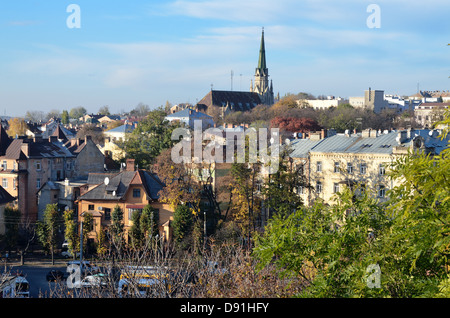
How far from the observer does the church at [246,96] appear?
111m

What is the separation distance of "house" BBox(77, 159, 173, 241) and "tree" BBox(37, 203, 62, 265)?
1.47 meters

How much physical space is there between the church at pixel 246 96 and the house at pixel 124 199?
70.0m

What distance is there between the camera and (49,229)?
33.5m

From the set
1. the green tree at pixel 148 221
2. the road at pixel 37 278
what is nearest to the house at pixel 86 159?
the green tree at pixel 148 221

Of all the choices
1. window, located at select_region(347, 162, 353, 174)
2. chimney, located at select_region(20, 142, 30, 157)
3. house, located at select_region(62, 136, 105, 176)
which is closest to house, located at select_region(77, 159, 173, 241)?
chimney, located at select_region(20, 142, 30, 157)

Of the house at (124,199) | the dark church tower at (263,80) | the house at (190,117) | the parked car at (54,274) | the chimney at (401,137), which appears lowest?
the parked car at (54,274)

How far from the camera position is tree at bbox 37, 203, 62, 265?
108 ft

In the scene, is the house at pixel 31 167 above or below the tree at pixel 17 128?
below

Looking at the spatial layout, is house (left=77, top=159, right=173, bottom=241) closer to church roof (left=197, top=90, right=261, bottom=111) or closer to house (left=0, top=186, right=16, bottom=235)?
house (left=0, top=186, right=16, bottom=235)

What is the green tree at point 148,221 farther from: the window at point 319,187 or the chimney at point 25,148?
the chimney at point 25,148

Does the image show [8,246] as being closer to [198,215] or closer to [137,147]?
[198,215]

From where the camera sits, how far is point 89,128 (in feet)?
288

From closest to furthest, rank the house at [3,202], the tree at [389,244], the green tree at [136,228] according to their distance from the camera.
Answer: the tree at [389,244], the green tree at [136,228], the house at [3,202]
